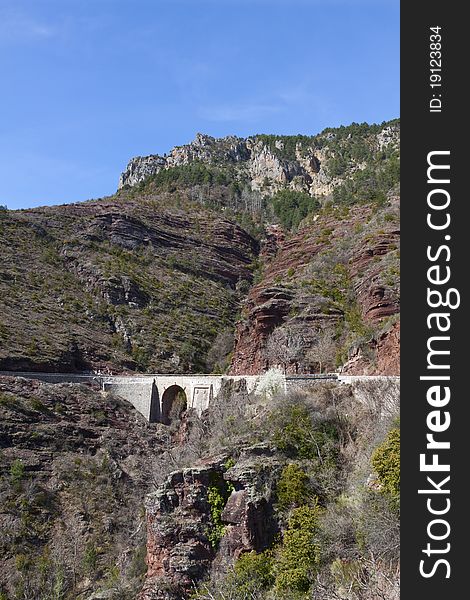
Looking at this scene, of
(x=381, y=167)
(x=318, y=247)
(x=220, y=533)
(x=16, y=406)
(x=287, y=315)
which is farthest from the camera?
(x=381, y=167)

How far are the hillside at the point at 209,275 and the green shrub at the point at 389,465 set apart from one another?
361 inches

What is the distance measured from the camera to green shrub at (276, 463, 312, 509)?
17.9 meters

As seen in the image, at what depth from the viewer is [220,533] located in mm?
18641

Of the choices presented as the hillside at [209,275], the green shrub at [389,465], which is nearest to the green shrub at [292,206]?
the hillside at [209,275]

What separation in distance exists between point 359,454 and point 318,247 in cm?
3508

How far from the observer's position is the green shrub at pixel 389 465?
14289 millimetres

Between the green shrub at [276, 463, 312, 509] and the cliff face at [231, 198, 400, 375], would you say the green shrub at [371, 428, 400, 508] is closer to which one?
the green shrub at [276, 463, 312, 509]

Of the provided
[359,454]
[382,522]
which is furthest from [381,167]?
[382,522]

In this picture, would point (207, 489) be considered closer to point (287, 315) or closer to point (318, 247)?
point (287, 315)

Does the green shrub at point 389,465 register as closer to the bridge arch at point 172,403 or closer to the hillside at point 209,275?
the hillside at point 209,275

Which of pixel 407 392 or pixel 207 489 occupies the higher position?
pixel 407 392

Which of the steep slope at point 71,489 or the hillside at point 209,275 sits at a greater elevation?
the hillside at point 209,275

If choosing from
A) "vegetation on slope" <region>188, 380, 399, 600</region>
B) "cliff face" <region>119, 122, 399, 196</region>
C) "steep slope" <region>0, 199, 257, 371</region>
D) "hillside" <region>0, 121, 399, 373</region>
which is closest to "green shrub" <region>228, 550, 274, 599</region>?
"vegetation on slope" <region>188, 380, 399, 600</region>

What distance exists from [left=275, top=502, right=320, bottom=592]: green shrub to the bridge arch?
20628mm
